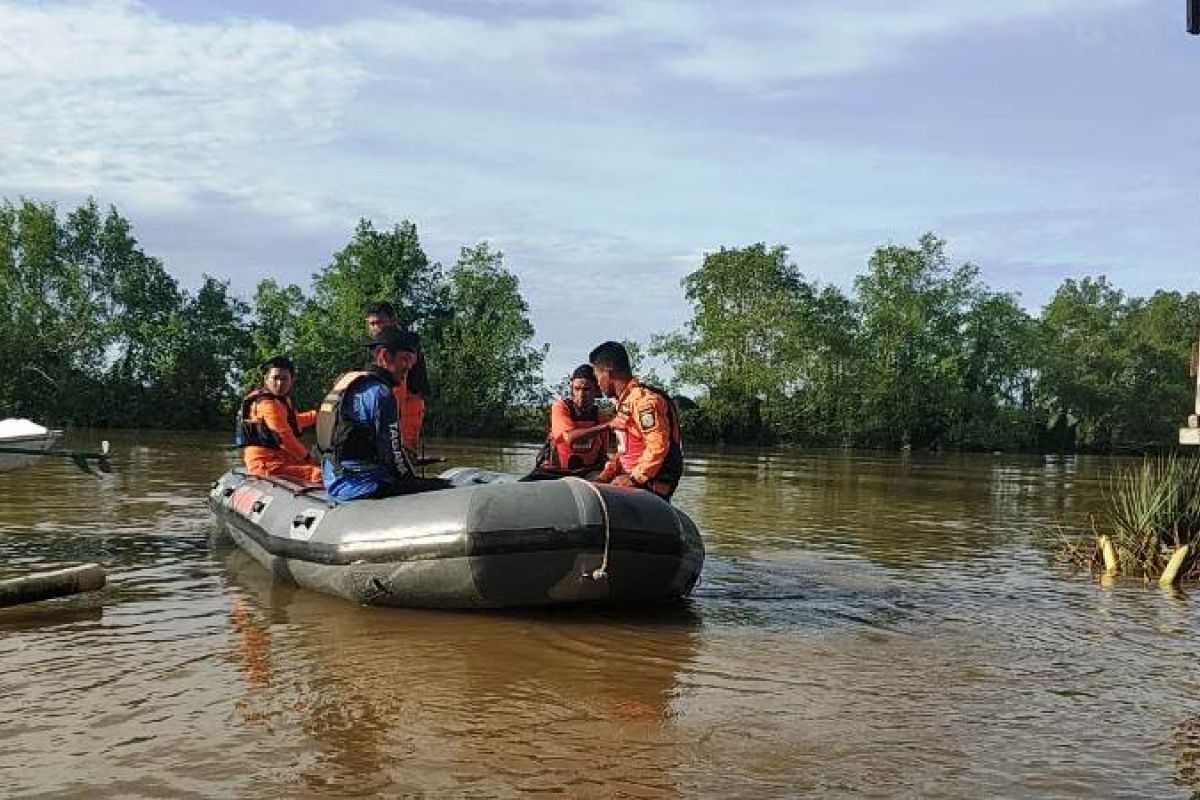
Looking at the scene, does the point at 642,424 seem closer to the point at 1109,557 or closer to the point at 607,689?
the point at 607,689

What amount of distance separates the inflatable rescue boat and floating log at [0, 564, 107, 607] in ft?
3.94

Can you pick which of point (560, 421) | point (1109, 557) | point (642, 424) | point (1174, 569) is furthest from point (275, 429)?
point (1174, 569)

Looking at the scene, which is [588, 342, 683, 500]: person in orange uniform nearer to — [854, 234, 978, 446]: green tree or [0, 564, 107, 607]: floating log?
[0, 564, 107, 607]: floating log

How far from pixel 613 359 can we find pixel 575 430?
2.56 ft

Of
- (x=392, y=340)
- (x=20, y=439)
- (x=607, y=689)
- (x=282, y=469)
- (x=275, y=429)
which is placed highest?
(x=392, y=340)

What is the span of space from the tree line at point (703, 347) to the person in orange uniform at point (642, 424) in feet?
130

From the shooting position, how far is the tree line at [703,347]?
44719 mm

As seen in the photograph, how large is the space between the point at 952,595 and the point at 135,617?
526cm


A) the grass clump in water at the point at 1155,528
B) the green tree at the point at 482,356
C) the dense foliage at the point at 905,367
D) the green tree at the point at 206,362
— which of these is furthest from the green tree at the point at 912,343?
the grass clump in water at the point at 1155,528

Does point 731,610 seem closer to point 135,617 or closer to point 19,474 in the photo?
point 135,617

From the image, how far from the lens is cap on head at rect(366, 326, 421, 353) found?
689 centimetres

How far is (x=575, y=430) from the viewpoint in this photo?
310 inches

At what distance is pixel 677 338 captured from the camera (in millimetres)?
56375

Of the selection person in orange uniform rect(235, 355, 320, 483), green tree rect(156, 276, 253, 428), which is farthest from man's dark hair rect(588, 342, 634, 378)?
green tree rect(156, 276, 253, 428)
